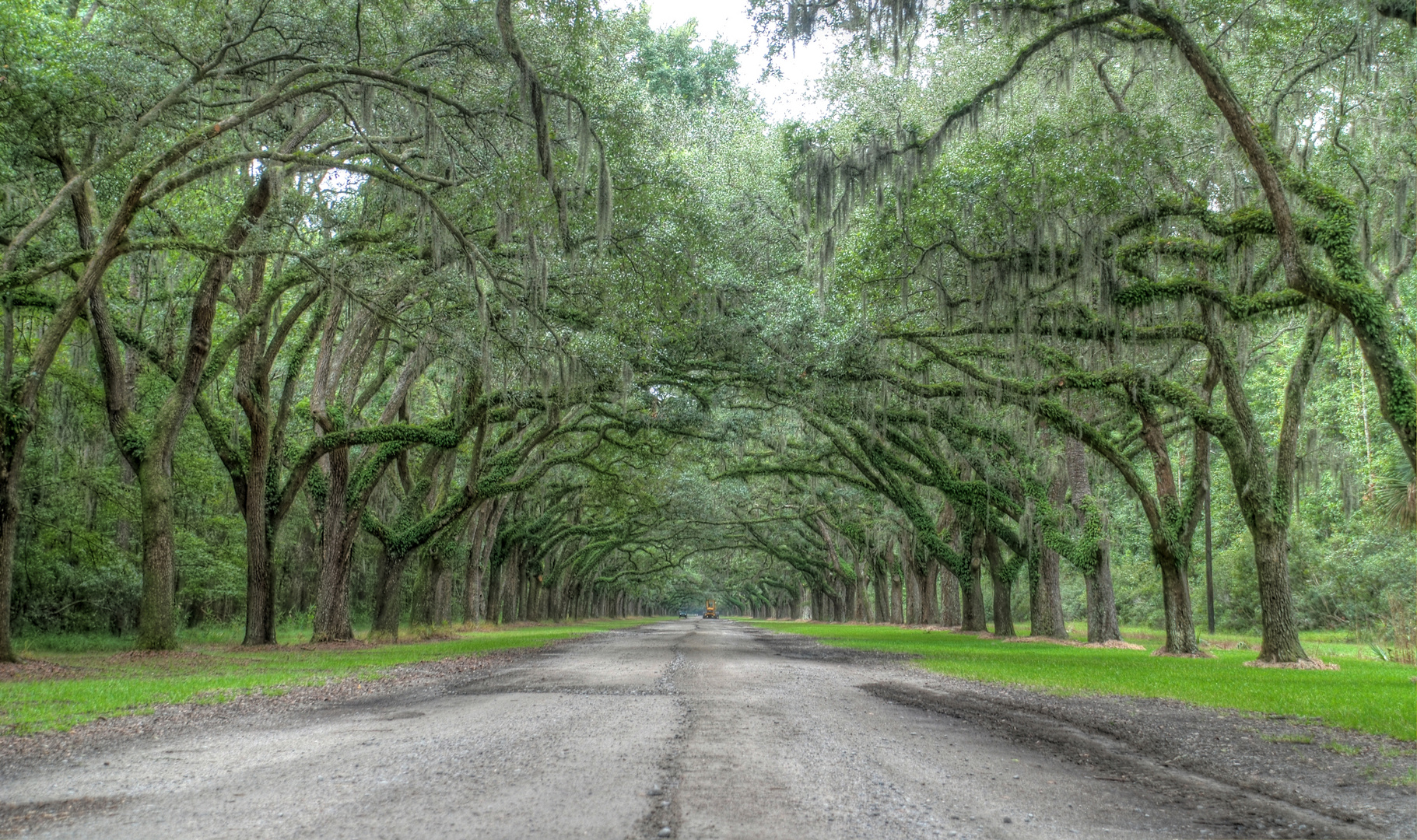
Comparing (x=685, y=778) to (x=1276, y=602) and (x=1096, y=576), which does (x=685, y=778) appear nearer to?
(x=1276, y=602)

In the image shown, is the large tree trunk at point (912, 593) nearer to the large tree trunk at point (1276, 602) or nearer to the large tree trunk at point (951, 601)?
the large tree trunk at point (951, 601)

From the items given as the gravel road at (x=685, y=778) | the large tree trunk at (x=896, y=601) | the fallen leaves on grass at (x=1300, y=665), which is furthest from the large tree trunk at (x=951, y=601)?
the gravel road at (x=685, y=778)

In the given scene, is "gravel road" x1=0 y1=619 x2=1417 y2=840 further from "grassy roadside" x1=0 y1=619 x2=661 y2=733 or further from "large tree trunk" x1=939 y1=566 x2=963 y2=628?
"large tree trunk" x1=939 y1=566 x2=963 y2=628

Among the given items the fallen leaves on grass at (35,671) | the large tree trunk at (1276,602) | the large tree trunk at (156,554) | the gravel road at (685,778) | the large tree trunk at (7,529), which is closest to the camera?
the gravel road at (685,778)

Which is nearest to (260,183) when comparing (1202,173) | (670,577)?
(1202,173)

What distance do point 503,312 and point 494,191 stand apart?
11.6ft

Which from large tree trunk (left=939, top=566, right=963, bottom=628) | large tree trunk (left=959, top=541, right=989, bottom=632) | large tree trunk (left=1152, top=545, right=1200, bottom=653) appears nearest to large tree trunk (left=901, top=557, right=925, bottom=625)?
large tree trunk (left=939, top=566, right=963, bottom=628)

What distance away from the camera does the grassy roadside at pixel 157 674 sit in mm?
8086

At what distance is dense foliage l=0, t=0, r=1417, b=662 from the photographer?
1226 cm

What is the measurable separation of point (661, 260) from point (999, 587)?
1800 cm

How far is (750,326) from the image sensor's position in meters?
17.8

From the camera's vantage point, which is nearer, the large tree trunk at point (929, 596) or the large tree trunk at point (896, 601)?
the large tree trunk at point (929, 596)

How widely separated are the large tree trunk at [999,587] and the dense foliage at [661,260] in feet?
5.76

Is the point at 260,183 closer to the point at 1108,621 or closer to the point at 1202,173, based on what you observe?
the point at 1202,173
